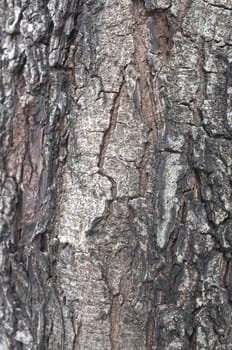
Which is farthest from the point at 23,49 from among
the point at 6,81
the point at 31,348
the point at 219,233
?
the point at 31,348

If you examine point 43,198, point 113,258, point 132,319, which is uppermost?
point 43,198

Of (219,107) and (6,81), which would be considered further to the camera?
(6,81)

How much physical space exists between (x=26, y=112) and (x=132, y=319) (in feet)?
1.74

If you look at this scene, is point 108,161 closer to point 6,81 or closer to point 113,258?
point 113,258

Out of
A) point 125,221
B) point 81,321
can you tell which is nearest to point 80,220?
point 125,221

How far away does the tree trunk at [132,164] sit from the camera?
3.45 ft

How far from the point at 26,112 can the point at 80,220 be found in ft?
0.93

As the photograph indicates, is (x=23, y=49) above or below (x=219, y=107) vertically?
above

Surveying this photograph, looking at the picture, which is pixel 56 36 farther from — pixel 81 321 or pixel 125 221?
pixel 81 321

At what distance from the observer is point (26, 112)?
3.77 feet

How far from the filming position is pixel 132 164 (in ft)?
3.53

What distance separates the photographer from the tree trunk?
3.45ft

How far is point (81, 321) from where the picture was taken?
1122 millimetres

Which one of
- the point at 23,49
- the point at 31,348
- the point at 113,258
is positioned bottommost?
the point at 31,348
